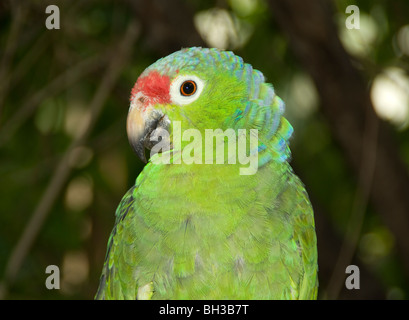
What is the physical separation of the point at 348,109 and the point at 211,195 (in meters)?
1.21

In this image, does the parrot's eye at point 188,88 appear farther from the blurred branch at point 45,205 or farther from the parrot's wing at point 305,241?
the blurred branch at point 45,205

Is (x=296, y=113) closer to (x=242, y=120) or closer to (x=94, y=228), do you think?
(x=94, y=228)

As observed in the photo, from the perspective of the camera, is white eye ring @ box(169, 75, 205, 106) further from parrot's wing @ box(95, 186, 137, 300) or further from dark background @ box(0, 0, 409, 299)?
dark background @ box(0, 0, 409, 299)

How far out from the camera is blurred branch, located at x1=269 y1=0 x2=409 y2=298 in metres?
2.17

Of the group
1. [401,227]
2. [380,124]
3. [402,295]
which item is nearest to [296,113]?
[380,124]

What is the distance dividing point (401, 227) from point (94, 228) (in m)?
1.54

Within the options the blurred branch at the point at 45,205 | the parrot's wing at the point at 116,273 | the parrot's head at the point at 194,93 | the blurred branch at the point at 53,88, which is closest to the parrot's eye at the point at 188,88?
the parrot's head at the point at 194,93

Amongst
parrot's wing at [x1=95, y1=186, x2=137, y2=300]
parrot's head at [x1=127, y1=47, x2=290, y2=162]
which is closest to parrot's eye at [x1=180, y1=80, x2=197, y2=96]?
parrot's head at [x1=127, y1=47, x2=290, y2=162]

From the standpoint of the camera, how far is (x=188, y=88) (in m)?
1.38

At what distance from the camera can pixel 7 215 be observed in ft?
8.39

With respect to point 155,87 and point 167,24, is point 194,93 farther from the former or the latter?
point 167,24

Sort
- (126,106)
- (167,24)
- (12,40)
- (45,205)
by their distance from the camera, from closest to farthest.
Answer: (45,205) < (12,40) < (167,24) < (126,106)

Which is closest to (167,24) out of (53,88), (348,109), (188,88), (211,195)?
(53,88)

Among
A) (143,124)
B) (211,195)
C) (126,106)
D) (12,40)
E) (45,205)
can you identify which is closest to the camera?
(211,195)
